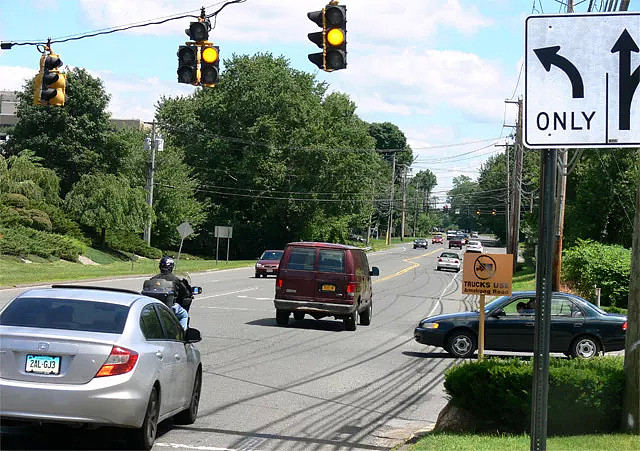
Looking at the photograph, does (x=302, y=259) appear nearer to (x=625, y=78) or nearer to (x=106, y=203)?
(x=625, y=78)

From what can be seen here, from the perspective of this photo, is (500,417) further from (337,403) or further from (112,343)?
(112,343)

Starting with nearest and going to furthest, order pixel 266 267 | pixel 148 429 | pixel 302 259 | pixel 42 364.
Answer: pixel 42 364
pixel 148 429
pixel 302 259
pixel 266 267

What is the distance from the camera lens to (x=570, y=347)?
19188 mm

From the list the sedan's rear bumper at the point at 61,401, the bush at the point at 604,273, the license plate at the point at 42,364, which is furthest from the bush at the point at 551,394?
the bush at the point at 604,273

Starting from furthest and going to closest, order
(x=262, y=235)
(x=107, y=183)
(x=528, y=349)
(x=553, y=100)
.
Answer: (x=262, y=235)
(x=107, y=183)
(x=528, y=349)
(x=553, y=100)

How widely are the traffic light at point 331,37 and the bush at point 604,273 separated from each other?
21828mm

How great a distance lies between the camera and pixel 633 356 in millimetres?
9438

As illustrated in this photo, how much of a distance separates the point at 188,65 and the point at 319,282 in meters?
8.89

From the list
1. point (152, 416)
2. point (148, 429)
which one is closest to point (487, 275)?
point (152, 416)

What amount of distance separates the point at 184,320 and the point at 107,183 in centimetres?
5226

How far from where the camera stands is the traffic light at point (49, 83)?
1748 centimetres

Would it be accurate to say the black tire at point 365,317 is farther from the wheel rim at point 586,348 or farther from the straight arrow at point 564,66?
the straight arrow at point 564,66

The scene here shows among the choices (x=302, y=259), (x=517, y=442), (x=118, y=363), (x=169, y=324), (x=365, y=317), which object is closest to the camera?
(x=118, y=363)

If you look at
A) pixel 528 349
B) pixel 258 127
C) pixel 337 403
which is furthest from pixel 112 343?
pixel 258 127
